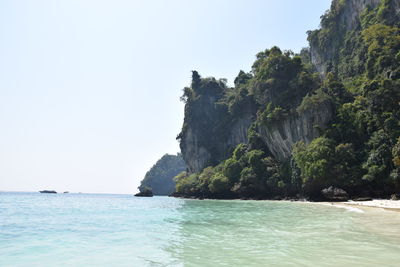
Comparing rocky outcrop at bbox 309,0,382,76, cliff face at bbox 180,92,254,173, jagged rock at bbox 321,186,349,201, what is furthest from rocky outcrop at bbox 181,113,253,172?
jagged rock at bbox 321,186,349,201

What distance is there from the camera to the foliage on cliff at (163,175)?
5143 inches

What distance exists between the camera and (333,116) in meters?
38.4

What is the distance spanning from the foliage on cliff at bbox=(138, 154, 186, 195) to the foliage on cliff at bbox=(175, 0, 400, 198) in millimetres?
66200

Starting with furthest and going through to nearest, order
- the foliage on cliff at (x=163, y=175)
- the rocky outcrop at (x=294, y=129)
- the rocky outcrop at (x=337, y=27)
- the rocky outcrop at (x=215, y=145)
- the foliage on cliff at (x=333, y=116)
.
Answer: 1. the foliage on cliff at (x=163, y=175)
2. the rocky outcrop at (x=215, y=145)
3. the rocky outcrop at (x=337, y=27)
4. the rocky outcrop at (x=294, y=129)
5. the foliage on cliff at (x=333, y=116)

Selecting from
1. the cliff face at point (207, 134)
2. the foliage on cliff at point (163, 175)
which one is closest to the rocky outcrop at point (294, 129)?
the cliff face at point (207, 134)

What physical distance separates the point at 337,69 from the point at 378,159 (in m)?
25.1

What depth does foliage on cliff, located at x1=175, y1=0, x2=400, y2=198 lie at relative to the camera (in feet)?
104

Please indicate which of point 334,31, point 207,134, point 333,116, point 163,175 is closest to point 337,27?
point 334,31

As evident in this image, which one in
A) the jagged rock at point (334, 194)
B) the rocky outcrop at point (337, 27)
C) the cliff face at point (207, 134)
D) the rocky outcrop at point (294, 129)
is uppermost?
the rocky outcrop at point (337, 27)

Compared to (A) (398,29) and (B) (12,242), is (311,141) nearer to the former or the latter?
(A) (398,29)

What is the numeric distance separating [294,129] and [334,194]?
12049mm

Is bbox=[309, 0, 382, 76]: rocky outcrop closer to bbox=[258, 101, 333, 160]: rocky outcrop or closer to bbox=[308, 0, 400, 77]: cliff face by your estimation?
bbox=[308, 0, 400, 77]: cliff face

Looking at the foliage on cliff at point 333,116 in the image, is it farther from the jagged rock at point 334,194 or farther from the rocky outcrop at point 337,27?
the jagged rock at point 334,194

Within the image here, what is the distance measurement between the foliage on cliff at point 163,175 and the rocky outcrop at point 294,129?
8485 cm
